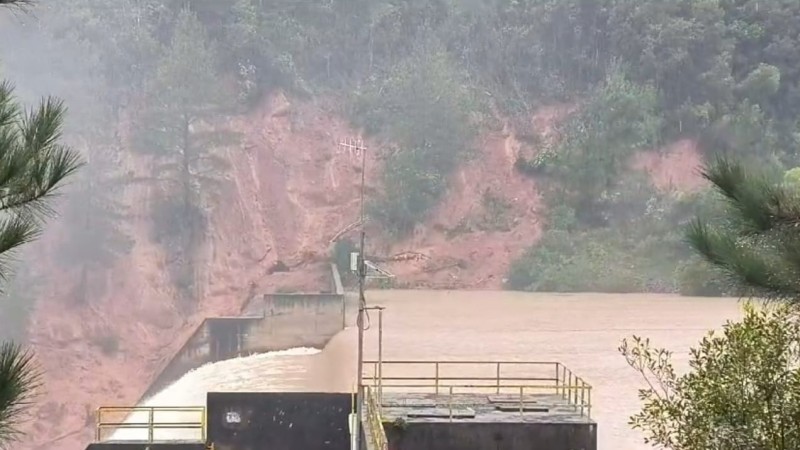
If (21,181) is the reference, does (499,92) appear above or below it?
above

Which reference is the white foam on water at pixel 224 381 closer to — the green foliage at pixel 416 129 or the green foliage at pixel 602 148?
the green foliage at pixel 416 129

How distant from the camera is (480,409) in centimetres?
1250

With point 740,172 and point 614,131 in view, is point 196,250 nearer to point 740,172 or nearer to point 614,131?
point 614,131

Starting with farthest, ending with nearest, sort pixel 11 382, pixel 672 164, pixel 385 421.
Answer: pixel 672 164, pixel 385 421, pixel 11 382

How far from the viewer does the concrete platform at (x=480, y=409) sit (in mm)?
11758

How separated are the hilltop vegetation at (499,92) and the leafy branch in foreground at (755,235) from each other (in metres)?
32.5

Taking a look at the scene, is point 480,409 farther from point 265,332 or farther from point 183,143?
point 183,143

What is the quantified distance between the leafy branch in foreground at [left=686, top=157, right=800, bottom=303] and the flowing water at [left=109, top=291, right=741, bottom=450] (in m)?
10.5

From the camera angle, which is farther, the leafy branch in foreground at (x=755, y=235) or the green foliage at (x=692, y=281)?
the green foliage at (x=692, y=281)

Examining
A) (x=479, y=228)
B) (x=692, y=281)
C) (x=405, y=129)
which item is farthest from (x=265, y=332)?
(x=405, y=129)

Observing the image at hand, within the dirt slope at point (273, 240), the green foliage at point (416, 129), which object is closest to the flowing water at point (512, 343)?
the dirt slope at point (273, 240)

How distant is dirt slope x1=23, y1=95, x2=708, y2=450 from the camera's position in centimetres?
3114

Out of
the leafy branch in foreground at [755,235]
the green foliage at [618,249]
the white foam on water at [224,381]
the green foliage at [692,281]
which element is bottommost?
the white foam on water at [224,381]

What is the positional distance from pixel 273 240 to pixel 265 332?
12.1 m
